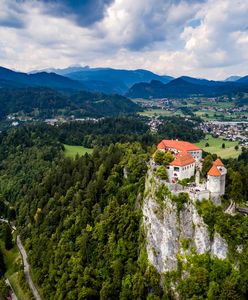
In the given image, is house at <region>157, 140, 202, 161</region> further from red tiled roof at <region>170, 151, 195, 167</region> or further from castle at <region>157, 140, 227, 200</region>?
red tiled roof at <region>170, 151, 195, 167</region>

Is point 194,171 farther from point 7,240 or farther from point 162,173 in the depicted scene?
point 7,240

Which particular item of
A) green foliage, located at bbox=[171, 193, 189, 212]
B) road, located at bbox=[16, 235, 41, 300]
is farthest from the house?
road, located at bbox=[16, 235, 41, 300]

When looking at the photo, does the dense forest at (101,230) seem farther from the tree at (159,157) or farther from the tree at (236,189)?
the tree at (159,157)

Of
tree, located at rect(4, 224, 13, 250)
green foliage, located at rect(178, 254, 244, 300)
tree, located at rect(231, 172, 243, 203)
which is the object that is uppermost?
tree, located at rect(231, 172, 243, 203)

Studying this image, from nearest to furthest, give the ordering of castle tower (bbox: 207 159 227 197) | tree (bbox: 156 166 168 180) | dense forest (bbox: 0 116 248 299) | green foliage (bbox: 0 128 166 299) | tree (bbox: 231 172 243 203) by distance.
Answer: dense forest (bbox: 0 116 248 299) < castle tower (bbox: 207 159 227 197) < tree (bbox: 231 172 243 203) < tree (bbox: 156 166 168 180) < green foliage (bbox: 0 128 166 299)

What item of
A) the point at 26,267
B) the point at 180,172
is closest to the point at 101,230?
the point at 180,172

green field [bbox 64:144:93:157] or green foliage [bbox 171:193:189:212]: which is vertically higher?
green foliage [bbox 171:193:189:212]

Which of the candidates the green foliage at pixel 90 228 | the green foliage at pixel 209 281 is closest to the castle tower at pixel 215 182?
the green foliage at pixel 209 281
